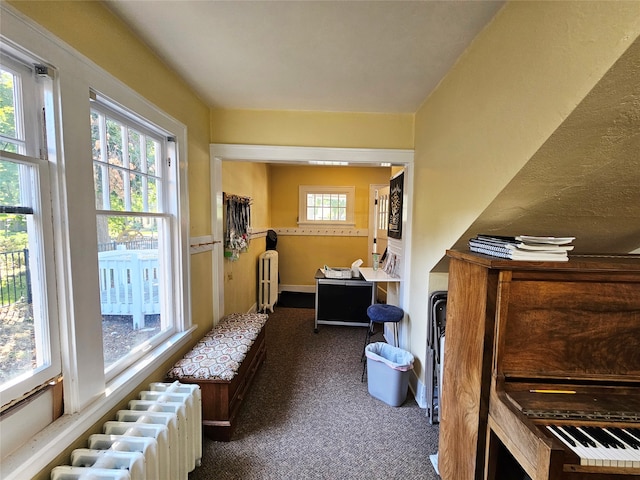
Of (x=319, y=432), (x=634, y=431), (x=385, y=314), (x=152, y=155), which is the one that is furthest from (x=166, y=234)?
(x=634, y=431)

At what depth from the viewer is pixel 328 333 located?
3.47 m

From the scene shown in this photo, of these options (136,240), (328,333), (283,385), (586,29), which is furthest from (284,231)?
(586,29)

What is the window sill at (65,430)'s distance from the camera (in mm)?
910

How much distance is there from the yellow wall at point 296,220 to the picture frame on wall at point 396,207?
1929mm

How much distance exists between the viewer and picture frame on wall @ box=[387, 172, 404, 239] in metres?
2.85

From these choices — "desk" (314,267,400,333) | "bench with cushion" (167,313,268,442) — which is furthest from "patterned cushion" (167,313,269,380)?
"desk" (314,267,400,333)

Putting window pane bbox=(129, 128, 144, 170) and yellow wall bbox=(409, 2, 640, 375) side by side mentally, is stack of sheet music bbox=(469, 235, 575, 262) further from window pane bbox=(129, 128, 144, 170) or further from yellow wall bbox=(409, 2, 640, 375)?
window pane bbox=(129, 128, 144, 170)

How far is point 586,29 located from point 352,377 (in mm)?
2580

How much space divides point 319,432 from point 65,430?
138cm

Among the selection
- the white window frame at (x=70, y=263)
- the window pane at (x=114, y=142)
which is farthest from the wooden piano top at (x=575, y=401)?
the window pane at (x=114, y=142)

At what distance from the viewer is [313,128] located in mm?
2422

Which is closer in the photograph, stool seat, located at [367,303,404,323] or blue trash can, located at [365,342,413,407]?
blue trash can, located at [365,342,413,407]

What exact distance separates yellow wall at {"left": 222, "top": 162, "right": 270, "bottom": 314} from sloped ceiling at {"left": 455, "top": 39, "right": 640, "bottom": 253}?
232cm

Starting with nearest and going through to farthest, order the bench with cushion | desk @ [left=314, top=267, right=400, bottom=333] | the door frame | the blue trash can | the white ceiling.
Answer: the white ceiling, the bench with cushion, the blue trash can, the door frame, desk @ [left=314, top=267, right=400, bottom=333]
